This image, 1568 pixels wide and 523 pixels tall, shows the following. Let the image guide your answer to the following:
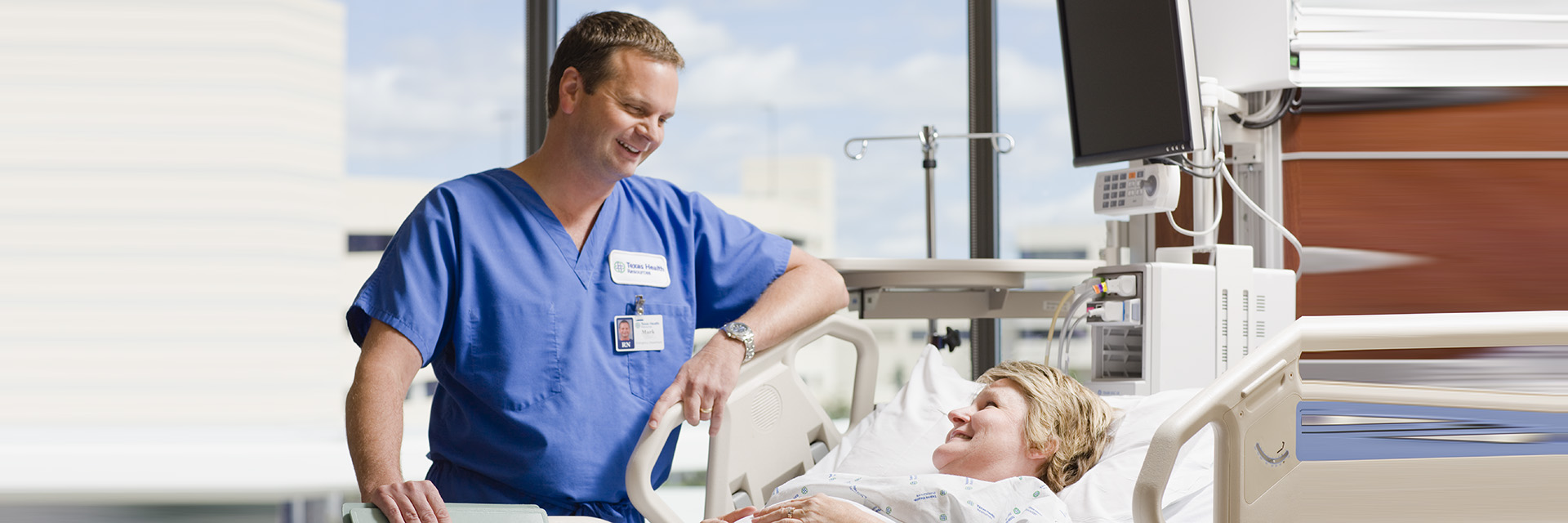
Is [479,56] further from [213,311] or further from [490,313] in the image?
[490,313]

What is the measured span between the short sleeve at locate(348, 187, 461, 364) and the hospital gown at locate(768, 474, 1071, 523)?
61cm

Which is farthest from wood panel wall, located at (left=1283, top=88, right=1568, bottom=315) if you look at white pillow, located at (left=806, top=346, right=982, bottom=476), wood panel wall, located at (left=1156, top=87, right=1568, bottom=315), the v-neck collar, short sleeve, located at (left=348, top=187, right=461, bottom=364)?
short sleeve, located at (left=348, top=187, right=461, bottom=364)

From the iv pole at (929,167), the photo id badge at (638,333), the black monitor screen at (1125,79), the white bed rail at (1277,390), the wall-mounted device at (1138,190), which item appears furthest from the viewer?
the iv pole at (929,167)

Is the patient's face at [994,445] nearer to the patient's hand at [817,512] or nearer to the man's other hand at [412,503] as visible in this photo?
the patient's hand at [817,512]

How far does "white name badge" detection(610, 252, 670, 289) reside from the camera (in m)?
1.62

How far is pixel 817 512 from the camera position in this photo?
122 centimetres

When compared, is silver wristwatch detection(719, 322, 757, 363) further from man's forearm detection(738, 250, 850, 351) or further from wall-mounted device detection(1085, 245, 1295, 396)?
wall-mounted device detection(1085, 245, 1295, 396)

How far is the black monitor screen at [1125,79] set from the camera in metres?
1.86

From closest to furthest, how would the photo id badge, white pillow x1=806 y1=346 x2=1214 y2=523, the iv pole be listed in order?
white pillow x1=806 y1=346 x2=1214 y2=523, the photo id badge, the iv pole

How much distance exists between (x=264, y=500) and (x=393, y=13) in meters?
3.18

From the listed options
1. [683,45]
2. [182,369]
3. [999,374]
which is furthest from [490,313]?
[182,369]

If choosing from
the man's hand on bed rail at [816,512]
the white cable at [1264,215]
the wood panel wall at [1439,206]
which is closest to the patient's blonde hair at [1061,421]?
the man's hand on bed rail at [816,512]

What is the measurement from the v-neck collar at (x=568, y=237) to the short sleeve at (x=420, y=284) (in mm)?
119

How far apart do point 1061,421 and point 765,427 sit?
484 mm
